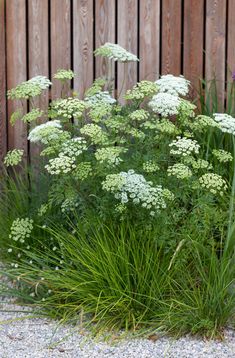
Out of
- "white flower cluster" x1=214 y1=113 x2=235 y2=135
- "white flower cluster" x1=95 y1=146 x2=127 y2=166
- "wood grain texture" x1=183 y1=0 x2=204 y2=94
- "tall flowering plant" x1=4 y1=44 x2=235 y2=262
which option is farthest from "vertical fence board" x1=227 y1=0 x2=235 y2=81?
"white flower cluster" x1=95 y1=146 x2=127 y2=166

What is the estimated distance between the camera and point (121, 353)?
4789 mm

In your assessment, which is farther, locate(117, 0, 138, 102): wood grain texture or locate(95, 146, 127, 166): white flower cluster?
locate(117, 0, 138, 102): wood grain texture

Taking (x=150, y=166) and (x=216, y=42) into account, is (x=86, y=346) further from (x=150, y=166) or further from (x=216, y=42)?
(x=216, y=42)

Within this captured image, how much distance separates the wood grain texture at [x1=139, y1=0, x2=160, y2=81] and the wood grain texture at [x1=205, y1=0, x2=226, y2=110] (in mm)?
419

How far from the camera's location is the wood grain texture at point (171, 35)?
702cm

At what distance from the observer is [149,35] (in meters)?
7.02

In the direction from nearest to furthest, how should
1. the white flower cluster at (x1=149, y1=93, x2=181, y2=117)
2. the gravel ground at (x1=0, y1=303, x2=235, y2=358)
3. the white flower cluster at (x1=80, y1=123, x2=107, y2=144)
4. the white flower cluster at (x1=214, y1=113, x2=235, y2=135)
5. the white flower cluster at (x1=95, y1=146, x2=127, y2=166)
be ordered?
the gravel ground at (x1=0, y1=303, x2=235, y2=358) → the white flower cluster at (x1=95, y1=146, x2=127, y2=166) → the white flower cluster at (x1=80, y1=123, x2=107, y2=144) → the white flower cluster at (x1=149, y1=93, x2=181, y2=117) → the white flower cluster at (x1=214, y1=113, x2=235, y2=135)

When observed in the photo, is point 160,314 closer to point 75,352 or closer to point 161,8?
point 75,352

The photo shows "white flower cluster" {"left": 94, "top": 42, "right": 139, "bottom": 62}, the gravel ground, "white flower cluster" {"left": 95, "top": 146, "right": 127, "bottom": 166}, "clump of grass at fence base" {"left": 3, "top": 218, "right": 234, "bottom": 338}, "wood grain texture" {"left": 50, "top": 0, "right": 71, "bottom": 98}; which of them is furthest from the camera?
"wood grain texture" {"left": 50, "top": 0, "right": 71, "bottom": 98}

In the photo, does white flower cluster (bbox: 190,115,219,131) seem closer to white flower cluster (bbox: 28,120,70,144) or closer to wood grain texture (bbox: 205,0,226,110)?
white flower cluster (bbox: 28,120,70,144)

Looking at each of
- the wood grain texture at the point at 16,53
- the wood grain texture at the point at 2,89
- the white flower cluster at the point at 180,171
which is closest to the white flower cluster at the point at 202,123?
the white flower cluster at the point at 180,171

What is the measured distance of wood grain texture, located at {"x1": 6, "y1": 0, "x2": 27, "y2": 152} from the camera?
23.0ft

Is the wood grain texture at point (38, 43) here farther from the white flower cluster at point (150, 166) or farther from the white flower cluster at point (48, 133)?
the white flower cluster at point (150, 166)

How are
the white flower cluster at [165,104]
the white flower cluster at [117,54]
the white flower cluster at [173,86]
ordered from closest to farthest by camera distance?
the white flower cluster at [165,104], the white flower cluster at [173,86], the white flower cluster at [117,54]
